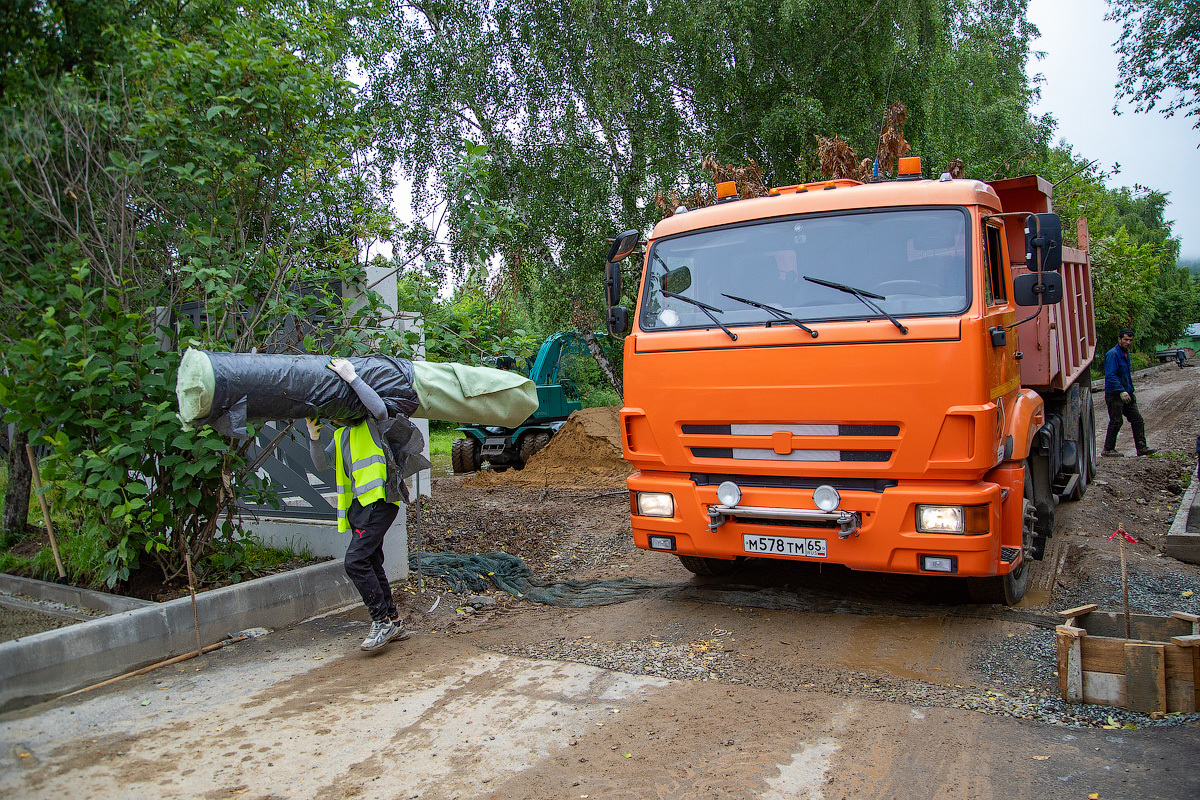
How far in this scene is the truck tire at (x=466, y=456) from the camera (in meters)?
14.9

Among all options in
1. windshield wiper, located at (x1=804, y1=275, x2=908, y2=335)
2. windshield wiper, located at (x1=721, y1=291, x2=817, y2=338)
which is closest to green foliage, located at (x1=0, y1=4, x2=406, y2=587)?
windshield wiper, located at (x1=721, y1=291, x2=817, y2=338)

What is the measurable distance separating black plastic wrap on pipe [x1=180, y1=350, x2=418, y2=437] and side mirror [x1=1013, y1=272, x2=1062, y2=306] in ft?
12.5

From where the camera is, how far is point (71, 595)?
17.4 ft

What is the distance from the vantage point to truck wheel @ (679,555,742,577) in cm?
622

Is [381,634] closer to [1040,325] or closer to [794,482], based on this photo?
[794,482]

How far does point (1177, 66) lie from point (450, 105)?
17.9 metres

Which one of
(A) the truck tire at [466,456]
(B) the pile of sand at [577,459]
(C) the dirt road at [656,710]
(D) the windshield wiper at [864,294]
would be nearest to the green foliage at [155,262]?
(C) the dirt road at [656,710]

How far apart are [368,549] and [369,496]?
1.11 ft

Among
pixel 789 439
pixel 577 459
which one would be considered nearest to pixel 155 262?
pixel 789 439

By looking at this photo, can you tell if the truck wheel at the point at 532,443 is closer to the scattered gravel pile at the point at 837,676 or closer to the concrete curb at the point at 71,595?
the concrete curb at the point at 71,595

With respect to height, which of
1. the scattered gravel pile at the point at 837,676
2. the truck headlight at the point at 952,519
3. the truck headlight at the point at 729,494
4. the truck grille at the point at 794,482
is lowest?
the scattered gravel pile at the point at 837,676

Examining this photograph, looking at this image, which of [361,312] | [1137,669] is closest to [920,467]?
[1137,669]

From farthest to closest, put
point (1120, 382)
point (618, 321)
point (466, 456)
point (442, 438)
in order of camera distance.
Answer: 1. point (442, 438)
2. point (466, 456)
3. point (1120, 382)
4. point (618, 321)

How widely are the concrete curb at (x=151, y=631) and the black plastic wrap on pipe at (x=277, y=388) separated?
136cm
